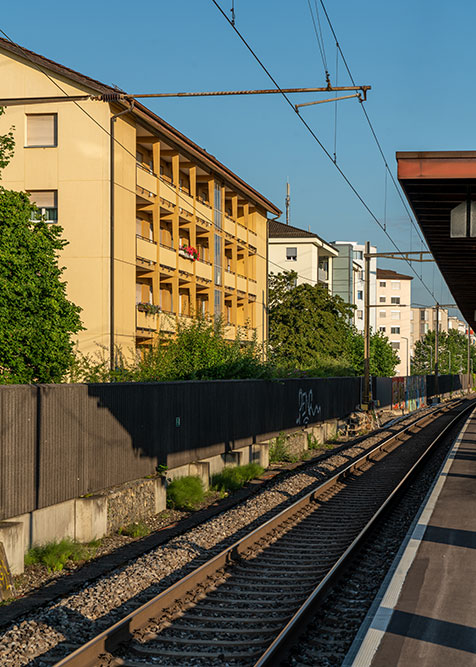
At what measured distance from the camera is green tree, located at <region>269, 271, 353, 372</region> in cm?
6028

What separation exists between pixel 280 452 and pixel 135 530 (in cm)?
1361

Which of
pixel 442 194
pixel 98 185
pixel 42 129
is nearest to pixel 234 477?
pixel 442 194

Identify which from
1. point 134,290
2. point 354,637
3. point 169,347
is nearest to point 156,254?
point 134,290

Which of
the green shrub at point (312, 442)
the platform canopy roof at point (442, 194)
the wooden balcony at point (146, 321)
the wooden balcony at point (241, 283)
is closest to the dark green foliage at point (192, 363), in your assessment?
the green shrub at point (312, 442)

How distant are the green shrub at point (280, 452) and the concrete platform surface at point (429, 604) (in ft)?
46.9

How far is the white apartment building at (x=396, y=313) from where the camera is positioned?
466ft

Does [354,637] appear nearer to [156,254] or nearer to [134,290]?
[134,290]

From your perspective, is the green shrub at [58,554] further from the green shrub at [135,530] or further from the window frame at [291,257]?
the window frame at [291,257]

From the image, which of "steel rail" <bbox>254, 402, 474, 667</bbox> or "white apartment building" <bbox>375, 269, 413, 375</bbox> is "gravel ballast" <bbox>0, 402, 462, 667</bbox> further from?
"white apartment building" <bbox>375, 269, 413, 375</bbox>

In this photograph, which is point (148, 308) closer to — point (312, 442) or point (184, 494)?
point (312, 442)

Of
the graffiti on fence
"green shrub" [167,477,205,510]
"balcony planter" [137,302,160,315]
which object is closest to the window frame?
"balcony planter" [137,302,160,315]

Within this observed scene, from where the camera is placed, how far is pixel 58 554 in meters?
12.5

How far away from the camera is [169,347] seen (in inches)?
1022

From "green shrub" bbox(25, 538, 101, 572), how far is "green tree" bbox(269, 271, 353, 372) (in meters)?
46.7
